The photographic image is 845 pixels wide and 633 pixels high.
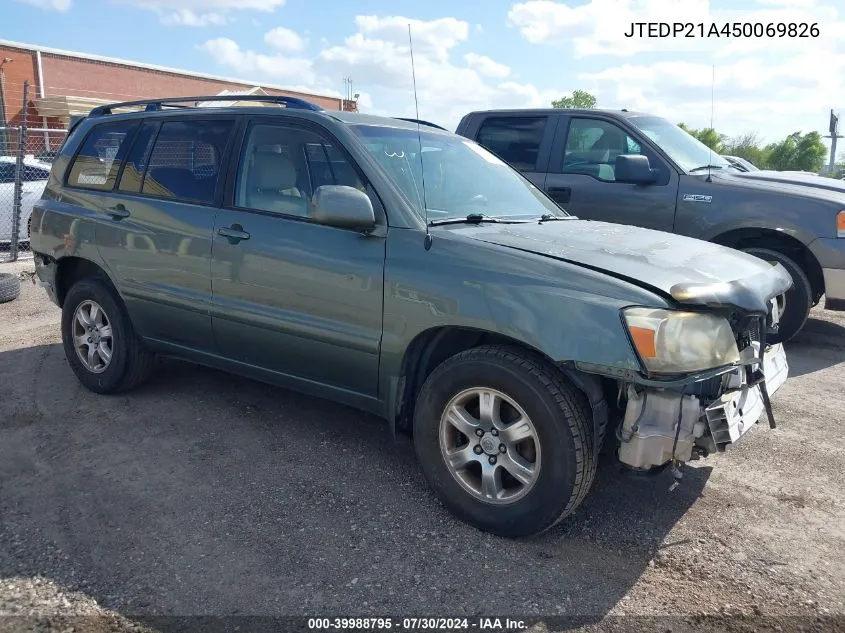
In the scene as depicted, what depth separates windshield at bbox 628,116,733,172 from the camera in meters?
6.67

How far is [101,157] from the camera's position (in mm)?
4930

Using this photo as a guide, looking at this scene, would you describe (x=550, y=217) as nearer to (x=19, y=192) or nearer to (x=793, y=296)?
(x=793, y=296)

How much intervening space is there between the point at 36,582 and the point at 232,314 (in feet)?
5.52

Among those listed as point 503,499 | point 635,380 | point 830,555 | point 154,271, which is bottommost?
point 830,555

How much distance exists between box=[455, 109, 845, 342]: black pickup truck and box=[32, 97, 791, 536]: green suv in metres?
2.46

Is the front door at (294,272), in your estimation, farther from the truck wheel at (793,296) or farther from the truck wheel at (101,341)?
Answer: the truck wheel at (793,296)

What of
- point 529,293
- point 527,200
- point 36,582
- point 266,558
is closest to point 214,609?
point 266,558

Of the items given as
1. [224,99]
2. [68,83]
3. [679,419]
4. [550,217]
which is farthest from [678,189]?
[68,83]

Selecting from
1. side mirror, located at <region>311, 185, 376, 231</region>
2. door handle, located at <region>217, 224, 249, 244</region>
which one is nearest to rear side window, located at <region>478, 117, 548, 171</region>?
door handle, located at <region>217, 224, 249, 244</region>

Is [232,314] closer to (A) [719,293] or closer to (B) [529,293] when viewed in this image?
(B) [529,293]

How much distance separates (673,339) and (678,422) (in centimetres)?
33

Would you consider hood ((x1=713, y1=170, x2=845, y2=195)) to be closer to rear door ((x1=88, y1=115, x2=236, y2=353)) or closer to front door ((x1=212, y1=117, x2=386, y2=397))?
front door ((x1=212, y1=117, x2=386, y2=397))

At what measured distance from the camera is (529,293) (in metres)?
3.04

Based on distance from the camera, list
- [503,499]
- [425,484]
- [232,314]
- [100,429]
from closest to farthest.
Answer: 1. [503,499]
2. [425,484]
3. [232,314]
4. [100,429]
